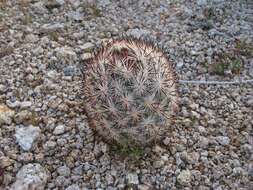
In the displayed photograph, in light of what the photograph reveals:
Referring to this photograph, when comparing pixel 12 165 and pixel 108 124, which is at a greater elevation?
pixel 108 124

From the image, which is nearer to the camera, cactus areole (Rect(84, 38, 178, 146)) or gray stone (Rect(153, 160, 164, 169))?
cactus areole (Rect(84, 38, 178, 146))

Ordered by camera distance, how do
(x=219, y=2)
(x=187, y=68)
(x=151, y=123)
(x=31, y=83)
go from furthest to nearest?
(x=219, y=2) → (x=187, y=68) → (x=31, y=83) → (x=151, y=123)

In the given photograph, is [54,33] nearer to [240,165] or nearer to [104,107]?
[104,107]

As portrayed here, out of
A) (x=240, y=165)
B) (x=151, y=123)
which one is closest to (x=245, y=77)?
(x=240, y=165)

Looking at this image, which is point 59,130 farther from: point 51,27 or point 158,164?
point 51,27

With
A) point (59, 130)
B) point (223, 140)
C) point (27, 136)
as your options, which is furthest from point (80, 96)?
point (223, 140)

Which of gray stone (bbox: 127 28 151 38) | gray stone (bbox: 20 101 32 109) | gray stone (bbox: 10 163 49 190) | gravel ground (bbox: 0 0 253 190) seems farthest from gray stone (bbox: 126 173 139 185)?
gray stone (bbox: 127 28 151 38)

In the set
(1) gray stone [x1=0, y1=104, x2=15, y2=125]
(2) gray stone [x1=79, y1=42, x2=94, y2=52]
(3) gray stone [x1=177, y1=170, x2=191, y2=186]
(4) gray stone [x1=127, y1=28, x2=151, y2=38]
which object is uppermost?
(4) gray stone [x1=127, y1=28, x2=151, y2=38]

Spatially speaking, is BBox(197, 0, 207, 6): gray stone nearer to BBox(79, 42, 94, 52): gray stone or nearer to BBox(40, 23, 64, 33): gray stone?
BBox(79, 42, 94, 52): gray stone
